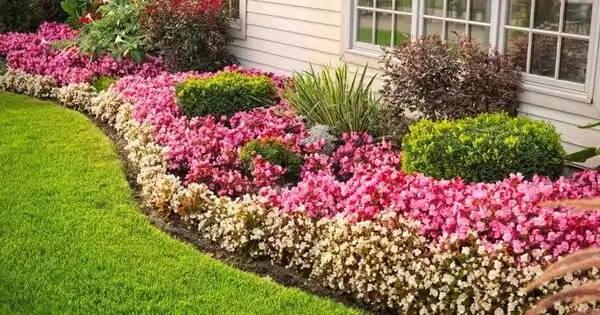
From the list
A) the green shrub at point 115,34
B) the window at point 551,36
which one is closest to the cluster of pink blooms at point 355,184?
the green shrub at point 115,34

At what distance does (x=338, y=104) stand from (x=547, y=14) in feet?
6.61

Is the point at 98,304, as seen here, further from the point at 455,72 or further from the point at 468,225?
the point at 455,72

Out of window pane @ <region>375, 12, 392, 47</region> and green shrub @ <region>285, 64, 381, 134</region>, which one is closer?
green shrub @ <region>285, 64, 381, 134</region>

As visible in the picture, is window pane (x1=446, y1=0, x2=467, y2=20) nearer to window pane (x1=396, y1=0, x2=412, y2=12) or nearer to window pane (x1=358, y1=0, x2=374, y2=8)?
window pane (x1=396, y1=0, x2=412, y2=12)

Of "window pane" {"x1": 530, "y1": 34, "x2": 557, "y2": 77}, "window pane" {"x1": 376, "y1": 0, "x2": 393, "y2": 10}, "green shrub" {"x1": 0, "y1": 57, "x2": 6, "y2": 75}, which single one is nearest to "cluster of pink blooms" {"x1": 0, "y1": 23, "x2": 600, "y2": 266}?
"window pane" {"x1": 530, "y1": 34, "x2": 557, "y2": 77}

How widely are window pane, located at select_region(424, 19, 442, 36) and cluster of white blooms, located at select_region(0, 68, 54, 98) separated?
199 inches

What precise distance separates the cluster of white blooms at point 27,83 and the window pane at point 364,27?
163 inches

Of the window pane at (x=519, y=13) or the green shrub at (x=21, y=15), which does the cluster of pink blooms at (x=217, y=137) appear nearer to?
the window pane at (x=519, y=13)

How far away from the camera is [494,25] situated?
Result: 6.91 meters

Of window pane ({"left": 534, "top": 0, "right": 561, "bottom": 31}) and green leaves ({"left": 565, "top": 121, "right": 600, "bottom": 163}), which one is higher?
window pane ({"left": 534, "top": 0, "right": 561, "bottom": 31})

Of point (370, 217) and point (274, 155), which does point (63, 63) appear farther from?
point (370, 217)

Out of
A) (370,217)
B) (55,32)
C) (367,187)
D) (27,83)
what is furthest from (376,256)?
(55,32)

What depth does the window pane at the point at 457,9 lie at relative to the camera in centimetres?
732

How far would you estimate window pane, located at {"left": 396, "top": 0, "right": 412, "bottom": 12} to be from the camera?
7978 mm
